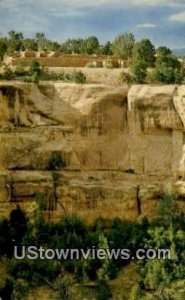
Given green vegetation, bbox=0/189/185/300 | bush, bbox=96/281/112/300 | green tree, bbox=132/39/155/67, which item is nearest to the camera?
bush, bbox=96/281/112/300

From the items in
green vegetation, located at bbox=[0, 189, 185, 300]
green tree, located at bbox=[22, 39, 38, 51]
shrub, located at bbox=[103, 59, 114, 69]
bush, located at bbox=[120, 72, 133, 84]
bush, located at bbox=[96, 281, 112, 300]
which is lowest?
bush, located at bbox=[96, 281, 112, 300]

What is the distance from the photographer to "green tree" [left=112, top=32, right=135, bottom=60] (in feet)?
98.1

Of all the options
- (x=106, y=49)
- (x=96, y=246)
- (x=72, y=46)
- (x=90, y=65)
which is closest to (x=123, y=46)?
(x=106, y=49)

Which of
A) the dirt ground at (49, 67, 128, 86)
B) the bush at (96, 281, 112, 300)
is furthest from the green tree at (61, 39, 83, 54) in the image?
the bush at (96, 281, 112, 300)

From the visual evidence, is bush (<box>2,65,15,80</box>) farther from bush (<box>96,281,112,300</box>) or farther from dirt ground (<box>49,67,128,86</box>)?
bush (<box>96,281,112,300</box>)

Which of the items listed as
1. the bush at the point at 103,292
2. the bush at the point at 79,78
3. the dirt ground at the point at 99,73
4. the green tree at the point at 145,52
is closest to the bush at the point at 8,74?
the bush at the point at 79,78

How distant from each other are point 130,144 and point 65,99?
2257 millimetres

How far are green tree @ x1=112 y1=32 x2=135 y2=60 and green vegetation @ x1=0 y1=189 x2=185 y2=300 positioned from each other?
10018mm

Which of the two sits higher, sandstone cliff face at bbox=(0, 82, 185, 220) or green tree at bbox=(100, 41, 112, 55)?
green tree at bbox=(100, 41, 112, 55)

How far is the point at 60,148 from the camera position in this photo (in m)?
21.5

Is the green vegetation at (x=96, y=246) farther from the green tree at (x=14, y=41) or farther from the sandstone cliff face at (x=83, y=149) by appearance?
the green tree at (x=14, y=41)

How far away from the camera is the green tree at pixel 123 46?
29.9 m

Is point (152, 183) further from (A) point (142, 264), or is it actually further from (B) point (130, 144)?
(A) point (142, 264)

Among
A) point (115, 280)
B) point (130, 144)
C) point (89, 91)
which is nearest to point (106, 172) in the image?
point (130, 144)
